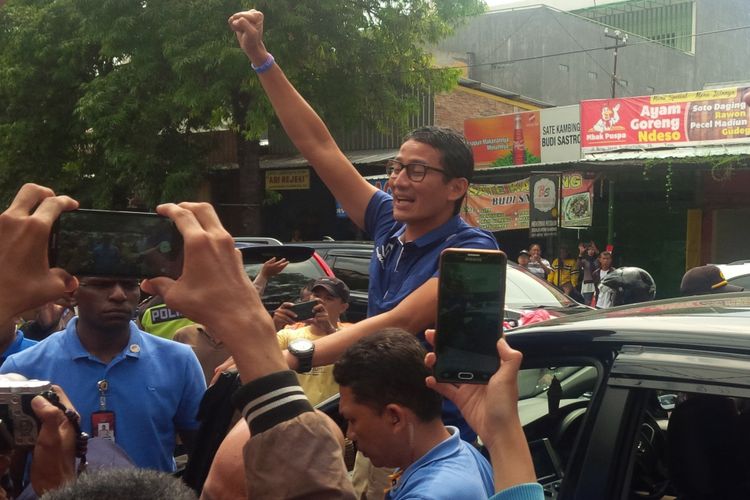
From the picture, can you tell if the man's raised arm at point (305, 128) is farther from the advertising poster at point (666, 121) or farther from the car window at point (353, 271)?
the advertising poster at point (666, 121)

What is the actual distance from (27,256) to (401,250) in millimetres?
1598

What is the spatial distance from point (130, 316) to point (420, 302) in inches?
45.5

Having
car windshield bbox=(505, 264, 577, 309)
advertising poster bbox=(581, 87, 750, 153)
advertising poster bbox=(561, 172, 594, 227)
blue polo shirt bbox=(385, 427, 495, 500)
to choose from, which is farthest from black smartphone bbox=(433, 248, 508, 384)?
advertising poster bbox=(581, 87, 750, 153)

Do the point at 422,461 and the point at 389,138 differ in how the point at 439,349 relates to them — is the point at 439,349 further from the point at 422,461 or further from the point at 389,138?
the point at 389,138

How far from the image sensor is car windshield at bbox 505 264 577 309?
30.7 feet

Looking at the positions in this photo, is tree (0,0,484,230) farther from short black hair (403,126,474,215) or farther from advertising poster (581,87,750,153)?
short black hair (403,126,474,215)

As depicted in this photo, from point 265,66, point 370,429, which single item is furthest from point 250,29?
point 370,429

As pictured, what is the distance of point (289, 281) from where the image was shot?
834 cm

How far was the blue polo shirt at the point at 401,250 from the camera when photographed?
2.78 meters

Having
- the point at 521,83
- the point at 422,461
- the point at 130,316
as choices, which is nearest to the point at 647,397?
the point at 422,461

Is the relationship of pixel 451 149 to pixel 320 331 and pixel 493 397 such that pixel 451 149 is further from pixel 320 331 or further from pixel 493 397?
pixel 320 331

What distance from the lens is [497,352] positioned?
1.84m

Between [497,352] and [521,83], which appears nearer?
[497,352]

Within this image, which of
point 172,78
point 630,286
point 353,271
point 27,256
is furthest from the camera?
point 172,78
